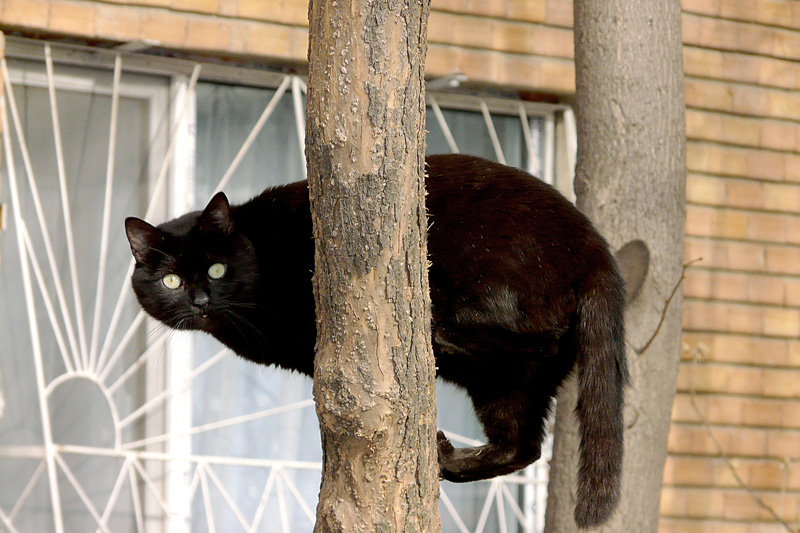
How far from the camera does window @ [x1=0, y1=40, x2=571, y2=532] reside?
8.93ft

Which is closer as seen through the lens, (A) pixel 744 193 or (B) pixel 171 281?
(B) pixel 171 281

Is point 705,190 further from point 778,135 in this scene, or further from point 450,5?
point 450,5

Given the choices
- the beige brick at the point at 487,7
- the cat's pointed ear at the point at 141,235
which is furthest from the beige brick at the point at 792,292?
the cat's pointed ear at the point at 141,235

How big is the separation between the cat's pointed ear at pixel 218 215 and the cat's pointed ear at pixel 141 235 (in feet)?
0.38

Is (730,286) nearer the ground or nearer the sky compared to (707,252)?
nearer the ground

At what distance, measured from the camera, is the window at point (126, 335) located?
8.93 feet

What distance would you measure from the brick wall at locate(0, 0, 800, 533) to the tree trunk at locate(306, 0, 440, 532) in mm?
1975

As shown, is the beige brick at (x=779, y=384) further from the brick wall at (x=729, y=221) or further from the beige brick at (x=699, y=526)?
the beige brick at (x=699, y=526)

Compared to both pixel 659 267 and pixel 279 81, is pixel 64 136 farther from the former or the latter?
pixel 659 267

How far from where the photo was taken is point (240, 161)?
3.00m

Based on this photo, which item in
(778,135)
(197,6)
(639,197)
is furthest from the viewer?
(778,135)

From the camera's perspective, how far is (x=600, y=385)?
1643 millimetres

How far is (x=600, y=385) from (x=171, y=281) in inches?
40.5

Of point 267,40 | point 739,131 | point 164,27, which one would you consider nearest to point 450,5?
point 267,40
